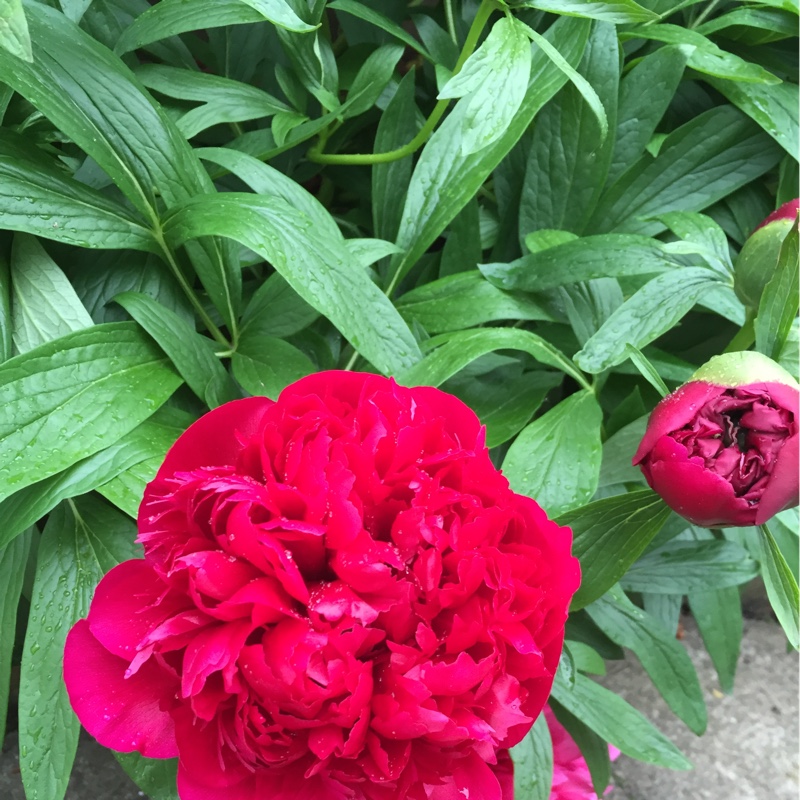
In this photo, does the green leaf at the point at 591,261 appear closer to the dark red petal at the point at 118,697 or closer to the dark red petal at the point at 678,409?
the dark red petal at the point at 678,409

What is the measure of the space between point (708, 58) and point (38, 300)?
0.37m

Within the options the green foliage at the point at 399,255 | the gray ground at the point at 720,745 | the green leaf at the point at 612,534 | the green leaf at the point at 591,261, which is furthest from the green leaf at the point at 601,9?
the gray ground at the point at 720,745

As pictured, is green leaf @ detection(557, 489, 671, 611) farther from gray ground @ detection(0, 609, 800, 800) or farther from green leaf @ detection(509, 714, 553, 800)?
gray ground @ detection(0, 609, 800, 800)

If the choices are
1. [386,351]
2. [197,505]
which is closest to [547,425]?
[386,351]

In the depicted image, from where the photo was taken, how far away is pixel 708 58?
40 centimetres

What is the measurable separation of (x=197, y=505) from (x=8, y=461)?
0.10 m

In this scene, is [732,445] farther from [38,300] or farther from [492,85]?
[38,300]

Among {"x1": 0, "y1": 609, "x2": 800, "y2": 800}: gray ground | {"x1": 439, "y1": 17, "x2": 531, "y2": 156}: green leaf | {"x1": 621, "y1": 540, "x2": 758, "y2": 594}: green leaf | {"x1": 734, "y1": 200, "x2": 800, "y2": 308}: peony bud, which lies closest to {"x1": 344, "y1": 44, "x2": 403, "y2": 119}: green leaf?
{"x1": 439, "y1": 17, "x2": 531, "y2": 156}: green leaf

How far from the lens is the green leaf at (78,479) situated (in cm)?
30

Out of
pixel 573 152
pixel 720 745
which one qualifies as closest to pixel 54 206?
pixel 573 152

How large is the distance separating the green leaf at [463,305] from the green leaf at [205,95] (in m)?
0.13

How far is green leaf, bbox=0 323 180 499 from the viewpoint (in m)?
0.28

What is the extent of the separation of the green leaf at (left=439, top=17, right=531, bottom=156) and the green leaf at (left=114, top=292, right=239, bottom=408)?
0.50 feet

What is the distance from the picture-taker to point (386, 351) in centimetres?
33
